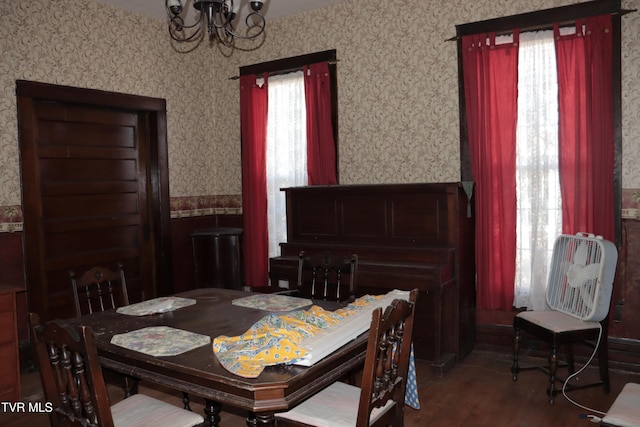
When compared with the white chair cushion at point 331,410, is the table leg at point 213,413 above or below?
below

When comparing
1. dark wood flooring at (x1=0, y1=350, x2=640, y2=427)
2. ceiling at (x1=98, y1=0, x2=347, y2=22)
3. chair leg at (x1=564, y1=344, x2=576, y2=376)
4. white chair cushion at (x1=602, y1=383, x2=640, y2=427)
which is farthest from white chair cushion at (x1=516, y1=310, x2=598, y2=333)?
ceiling at (x1=98, y1=0, x2=347, y2=22)

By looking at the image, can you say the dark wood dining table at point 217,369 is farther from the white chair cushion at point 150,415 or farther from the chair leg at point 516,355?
the chair leg at point 516,355

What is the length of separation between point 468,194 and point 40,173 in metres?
3.29

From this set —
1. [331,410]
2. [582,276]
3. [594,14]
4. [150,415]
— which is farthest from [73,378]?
[594,14]

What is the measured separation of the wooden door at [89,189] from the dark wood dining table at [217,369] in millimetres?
1993

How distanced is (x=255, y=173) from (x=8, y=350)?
260 centimetres

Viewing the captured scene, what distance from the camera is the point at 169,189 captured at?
496cm

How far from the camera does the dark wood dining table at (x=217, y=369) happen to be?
159cm

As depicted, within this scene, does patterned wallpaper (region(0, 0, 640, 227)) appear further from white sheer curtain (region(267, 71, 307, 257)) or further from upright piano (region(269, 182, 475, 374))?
upright piano (region(269, 182, 475, 374))

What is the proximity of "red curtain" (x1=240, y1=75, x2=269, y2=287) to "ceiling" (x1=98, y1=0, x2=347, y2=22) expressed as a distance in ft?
2.15

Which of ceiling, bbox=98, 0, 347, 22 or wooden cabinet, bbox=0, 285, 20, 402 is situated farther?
ceiling, bbox=98, 0, 347, 22

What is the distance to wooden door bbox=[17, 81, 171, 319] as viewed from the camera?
394cm

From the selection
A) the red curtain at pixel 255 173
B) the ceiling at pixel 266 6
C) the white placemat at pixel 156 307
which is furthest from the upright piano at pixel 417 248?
the ceiling at pixel 266 6

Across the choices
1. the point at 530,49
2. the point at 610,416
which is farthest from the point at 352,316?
the point at 530,49
